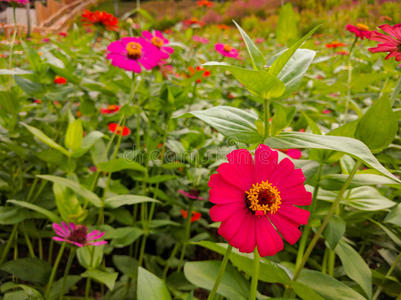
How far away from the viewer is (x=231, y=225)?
12.1 inches

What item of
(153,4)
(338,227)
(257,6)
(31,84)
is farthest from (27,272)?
(153,4)

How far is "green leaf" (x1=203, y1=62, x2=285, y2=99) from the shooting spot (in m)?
0.32

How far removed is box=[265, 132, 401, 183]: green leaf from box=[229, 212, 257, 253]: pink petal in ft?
0.29

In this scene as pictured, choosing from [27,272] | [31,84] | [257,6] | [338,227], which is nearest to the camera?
[338,227]

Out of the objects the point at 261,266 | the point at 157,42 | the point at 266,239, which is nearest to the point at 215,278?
the point at 261,266

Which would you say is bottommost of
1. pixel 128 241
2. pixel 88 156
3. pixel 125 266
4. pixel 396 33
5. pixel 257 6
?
pixel 125 266

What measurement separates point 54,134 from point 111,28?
370 mm

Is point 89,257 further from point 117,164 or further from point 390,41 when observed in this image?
point 390,41

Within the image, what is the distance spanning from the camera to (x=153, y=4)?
373 inches

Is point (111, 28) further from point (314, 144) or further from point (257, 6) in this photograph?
point (257, 6)

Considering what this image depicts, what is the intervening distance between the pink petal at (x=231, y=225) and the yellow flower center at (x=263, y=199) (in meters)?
0.02

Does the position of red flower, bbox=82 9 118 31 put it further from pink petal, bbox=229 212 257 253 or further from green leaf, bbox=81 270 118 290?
pink petal, bbox=229 212 257 253

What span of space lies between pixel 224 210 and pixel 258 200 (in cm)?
4

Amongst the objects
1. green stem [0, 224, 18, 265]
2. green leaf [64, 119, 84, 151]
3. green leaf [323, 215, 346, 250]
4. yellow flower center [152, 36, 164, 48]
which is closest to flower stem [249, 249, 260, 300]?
green leaf [323, 215, 346, 250]
